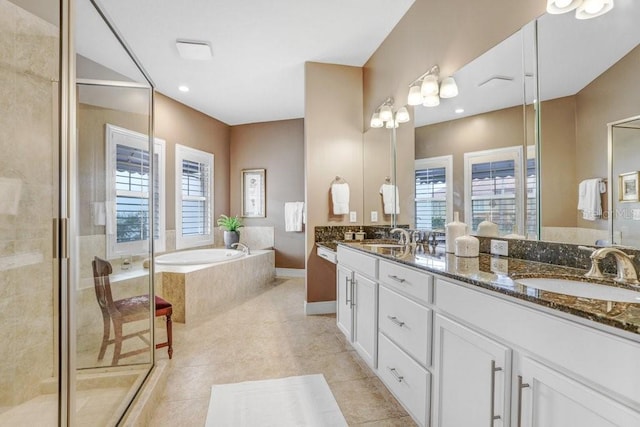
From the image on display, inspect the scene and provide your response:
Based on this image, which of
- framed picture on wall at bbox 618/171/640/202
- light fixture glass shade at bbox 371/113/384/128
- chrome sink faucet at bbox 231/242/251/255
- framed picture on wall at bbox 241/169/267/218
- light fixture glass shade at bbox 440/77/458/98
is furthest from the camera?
framed picture on wall at bbox 241/169/267/218

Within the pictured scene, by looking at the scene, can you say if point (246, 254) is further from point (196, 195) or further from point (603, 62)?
point (603, 62)

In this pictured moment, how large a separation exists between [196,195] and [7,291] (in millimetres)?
3145

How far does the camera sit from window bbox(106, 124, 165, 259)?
2.71 m

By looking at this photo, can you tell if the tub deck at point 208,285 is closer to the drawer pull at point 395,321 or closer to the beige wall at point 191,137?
the beige wall at point 191,137

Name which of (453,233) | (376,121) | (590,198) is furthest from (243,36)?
(590,198)

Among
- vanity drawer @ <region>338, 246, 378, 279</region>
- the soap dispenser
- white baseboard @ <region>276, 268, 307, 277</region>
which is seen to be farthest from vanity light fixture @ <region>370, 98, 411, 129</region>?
white baseboard @ <region>276, 268, 307, 277</region>

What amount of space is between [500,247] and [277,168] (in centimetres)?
401

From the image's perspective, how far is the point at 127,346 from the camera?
6.89ft

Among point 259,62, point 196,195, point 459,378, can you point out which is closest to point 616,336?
point 459,378

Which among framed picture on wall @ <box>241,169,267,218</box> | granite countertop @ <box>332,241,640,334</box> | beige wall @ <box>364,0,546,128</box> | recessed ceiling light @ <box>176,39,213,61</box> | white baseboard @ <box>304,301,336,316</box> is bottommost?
white baseboard @ <box>304,301,336,316</box>

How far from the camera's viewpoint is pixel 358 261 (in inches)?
85.8

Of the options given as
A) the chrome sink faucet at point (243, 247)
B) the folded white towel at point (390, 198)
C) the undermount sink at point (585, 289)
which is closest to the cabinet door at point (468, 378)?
the undermount sink at point (585, 289)

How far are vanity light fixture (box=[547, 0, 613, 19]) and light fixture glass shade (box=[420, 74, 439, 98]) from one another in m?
0.86

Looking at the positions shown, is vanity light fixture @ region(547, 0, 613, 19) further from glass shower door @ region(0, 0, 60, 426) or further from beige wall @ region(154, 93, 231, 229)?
beige wall @ region(154, 93, 231, 229)
